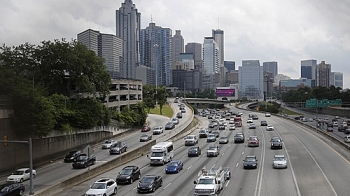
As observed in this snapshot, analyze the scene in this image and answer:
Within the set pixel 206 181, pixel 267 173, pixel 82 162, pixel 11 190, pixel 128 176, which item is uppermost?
pixel 206 181

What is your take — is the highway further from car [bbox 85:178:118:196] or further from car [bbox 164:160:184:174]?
car [bbox 85:178:118:196]

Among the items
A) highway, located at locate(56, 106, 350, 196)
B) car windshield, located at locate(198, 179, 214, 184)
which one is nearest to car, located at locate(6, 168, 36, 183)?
highway, located at locate(56, 106, 350, 196)

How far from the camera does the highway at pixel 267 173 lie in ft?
113

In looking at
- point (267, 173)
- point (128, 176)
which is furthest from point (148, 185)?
point (267, 173)

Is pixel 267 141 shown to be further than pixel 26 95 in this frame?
Yes

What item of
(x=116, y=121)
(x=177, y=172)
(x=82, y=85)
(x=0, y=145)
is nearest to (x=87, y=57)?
(x=82, y=85)

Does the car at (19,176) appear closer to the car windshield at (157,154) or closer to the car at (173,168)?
the car at (173,168)

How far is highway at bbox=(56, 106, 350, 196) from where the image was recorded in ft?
113

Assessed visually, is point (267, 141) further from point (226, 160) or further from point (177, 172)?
point (177, 172)

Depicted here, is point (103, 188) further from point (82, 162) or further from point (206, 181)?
point (82, 162)

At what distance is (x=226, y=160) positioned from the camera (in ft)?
173

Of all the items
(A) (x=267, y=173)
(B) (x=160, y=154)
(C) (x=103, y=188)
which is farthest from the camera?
(B) (x=160, y=154)

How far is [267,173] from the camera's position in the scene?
42.4 metres

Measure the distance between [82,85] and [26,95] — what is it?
72.2 ft
